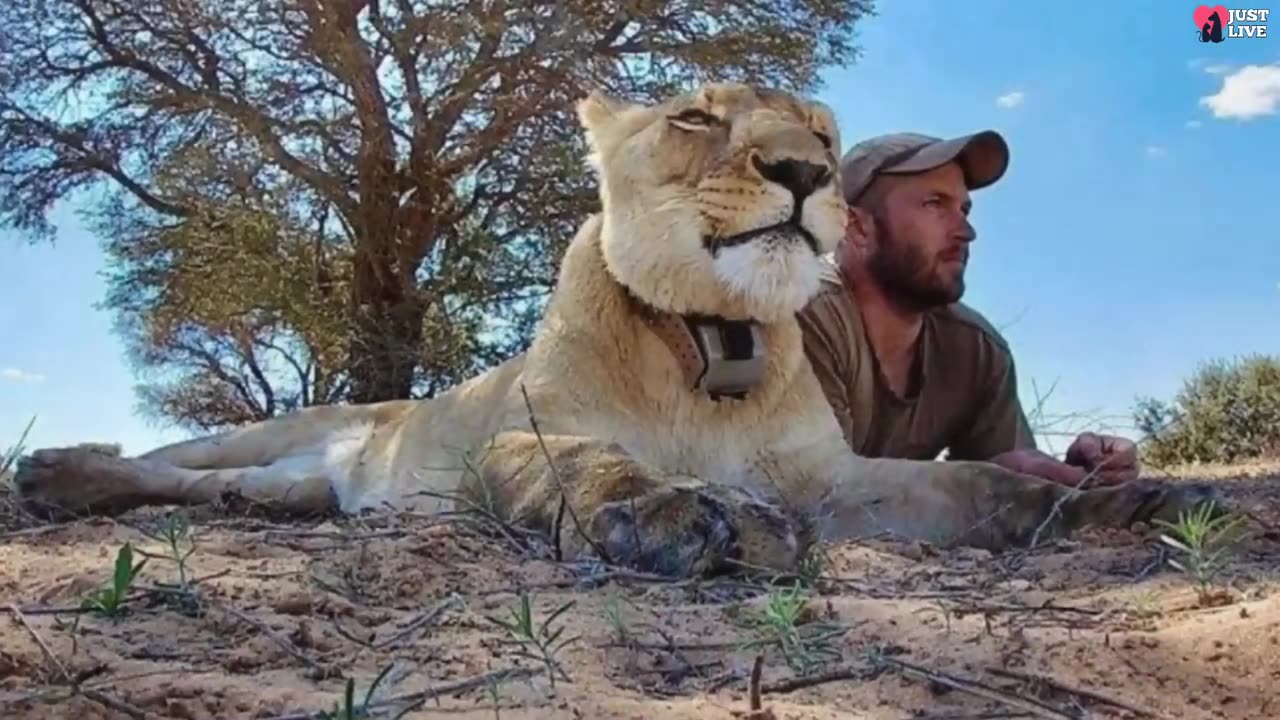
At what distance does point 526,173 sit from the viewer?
1414cm

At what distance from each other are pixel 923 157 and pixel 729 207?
1709mm

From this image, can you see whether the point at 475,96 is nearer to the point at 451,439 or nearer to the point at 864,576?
the point at 451,439

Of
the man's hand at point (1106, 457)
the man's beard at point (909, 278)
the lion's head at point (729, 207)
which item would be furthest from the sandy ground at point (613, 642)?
the man's beard at point (909, 278)

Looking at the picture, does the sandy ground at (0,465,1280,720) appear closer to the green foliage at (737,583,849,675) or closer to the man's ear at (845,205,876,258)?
the green foliage at (737,583,849,675)

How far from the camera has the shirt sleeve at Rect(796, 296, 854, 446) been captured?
4.57 m

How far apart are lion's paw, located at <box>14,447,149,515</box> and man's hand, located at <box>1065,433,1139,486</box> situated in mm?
2514

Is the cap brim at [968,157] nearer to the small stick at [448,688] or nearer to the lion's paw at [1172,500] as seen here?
the lion's paw at [1172,500]

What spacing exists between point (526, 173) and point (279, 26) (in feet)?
8.09

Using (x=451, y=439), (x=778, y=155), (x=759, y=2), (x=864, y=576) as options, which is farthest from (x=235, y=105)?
(x=864, y=576)

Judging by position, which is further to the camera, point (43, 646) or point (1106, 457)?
point (1106, 457)

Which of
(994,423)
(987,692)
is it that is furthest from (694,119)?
(987,692)

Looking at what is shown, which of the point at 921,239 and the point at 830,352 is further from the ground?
the point at 921,239

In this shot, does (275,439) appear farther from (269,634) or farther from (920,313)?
(269,634)

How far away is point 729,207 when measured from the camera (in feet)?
11.6
